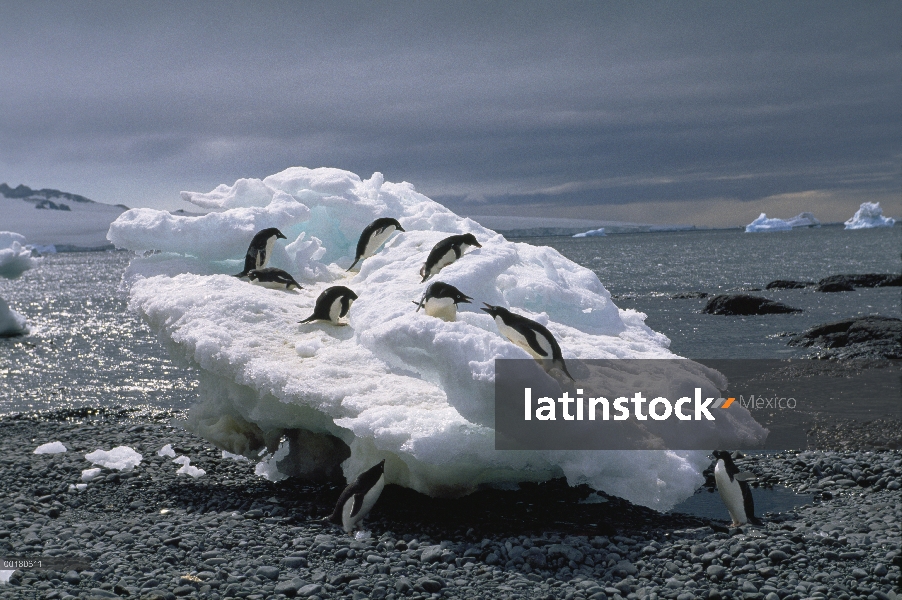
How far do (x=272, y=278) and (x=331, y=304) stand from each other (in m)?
1.48

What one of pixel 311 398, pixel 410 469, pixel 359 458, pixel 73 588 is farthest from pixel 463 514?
pixel 73 588

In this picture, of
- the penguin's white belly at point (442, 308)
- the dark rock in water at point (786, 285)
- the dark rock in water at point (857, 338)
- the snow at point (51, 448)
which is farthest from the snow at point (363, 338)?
the dark rock in water at point (786, 285)

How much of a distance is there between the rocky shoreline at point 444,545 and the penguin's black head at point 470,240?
3.63 m

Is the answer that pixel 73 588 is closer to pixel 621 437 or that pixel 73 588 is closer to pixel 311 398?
pixel 311 398

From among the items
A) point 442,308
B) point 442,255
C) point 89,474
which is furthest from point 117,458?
point 442,308

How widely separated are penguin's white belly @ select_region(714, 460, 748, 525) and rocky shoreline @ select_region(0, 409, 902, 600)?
0.66ft

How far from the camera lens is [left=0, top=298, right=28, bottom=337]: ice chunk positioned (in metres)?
30.8

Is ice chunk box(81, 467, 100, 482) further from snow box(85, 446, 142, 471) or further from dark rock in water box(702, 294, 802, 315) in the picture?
dark rock in water box(702, 294, 802, 315)

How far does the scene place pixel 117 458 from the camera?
1067 centimetres

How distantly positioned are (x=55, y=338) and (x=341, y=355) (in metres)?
27.1

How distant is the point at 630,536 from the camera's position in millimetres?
6824

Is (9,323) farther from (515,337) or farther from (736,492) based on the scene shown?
(736,492)

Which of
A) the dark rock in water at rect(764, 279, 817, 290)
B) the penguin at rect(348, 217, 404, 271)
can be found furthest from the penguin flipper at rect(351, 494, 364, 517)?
the dark rock in water at rect(764, 279, 817, 290)

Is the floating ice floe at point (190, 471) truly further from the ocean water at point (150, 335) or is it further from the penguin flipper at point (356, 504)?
the penguin flipper at point (356, 504)
